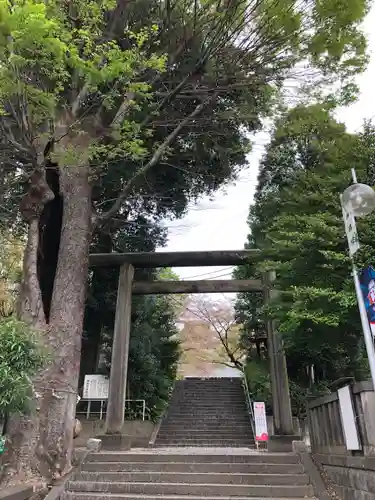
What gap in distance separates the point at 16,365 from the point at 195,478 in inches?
117

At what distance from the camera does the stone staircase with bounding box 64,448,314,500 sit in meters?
4.89

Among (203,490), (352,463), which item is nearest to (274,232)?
(352,463)

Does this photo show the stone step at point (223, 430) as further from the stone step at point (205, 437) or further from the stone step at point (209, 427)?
the stone step at point (205, 437)

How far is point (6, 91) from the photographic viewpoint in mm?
5035

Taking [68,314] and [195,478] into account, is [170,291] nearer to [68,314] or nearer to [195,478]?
[68,314]

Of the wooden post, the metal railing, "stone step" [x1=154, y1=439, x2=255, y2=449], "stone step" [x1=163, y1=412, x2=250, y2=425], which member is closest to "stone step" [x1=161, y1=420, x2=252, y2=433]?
"stone step" [x1=163, y1=412, x2=250, y2=425]

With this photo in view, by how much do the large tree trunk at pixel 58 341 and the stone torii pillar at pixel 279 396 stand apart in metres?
3.53

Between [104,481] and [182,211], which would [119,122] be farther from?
[104,481]

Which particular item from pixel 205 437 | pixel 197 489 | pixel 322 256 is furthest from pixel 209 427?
pixel 322 256

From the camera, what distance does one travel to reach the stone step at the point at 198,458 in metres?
5.69

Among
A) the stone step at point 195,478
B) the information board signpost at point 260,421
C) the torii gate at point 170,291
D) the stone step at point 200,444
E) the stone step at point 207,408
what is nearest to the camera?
the stone step at point 195,478

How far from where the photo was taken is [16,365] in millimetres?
3953

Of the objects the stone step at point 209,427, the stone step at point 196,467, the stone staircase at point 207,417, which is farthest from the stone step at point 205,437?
the stone step at point 196,467

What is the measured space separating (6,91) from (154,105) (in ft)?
10.0
